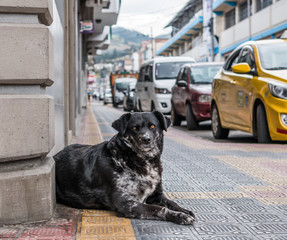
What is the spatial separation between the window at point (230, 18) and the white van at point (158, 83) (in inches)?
913

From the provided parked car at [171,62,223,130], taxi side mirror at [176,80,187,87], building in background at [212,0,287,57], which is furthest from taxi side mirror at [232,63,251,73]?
building in background at [212,0,287,57]

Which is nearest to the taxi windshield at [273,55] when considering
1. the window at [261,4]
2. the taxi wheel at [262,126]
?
the taxi wheel at [262,126]

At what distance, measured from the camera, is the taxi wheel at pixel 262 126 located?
28.0ft

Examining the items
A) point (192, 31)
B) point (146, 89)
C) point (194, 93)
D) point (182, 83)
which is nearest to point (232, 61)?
point (194, 93)

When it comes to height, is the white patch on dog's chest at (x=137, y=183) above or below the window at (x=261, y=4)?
below

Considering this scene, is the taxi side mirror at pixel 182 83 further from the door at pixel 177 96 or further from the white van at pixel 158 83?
the white van at pixel 158 83

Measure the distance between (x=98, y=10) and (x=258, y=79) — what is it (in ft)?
60.5

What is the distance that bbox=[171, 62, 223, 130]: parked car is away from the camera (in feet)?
43.0

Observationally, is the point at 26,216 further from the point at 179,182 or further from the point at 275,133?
the point at 275,133

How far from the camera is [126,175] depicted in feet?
12.7

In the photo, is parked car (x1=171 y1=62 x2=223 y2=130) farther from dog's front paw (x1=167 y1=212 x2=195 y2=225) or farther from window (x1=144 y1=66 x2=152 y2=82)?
dog's front paw (x1=167 y1=212 x2=195 y2=225)

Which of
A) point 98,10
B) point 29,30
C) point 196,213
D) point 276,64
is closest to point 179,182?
point 196,213

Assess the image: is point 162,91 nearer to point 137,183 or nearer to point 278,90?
point 278,90

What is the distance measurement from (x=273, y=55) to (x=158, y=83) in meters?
8.95
